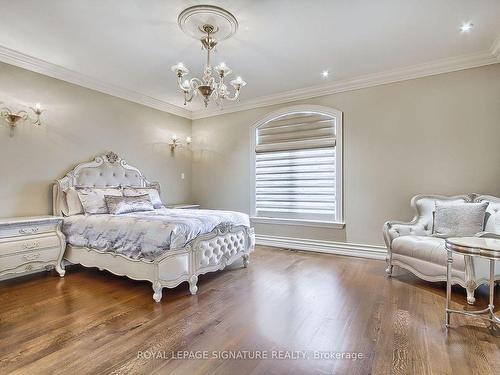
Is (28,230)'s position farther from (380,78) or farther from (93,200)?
(380,78)

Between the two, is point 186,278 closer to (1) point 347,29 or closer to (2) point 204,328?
(2) point 204,328

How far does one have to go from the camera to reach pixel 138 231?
9.58 feet

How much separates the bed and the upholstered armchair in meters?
1.90

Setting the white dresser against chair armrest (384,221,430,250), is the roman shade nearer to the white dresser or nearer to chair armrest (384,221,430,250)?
chair armrest (384,221,430,250)

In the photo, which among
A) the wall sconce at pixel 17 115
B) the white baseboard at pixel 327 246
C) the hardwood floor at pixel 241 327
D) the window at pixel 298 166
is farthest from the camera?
the window at pixel 298 166

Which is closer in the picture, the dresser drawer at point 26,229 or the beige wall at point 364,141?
the dresser drawer at point 26,229

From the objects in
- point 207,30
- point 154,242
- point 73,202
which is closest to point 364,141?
point 207,30

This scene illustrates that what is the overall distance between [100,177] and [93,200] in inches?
26.3

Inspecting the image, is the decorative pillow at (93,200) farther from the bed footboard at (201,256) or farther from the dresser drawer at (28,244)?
the bed footboard at (201,256)

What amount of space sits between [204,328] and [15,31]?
145 inches

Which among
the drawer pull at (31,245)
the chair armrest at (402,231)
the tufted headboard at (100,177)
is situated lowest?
the drawer pull at (31,245)

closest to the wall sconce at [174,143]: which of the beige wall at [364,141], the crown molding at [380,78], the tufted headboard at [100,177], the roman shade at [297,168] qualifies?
the beige wall at [364,141]

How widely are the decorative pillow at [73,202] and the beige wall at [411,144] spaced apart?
126 inches

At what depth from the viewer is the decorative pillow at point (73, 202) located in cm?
379
